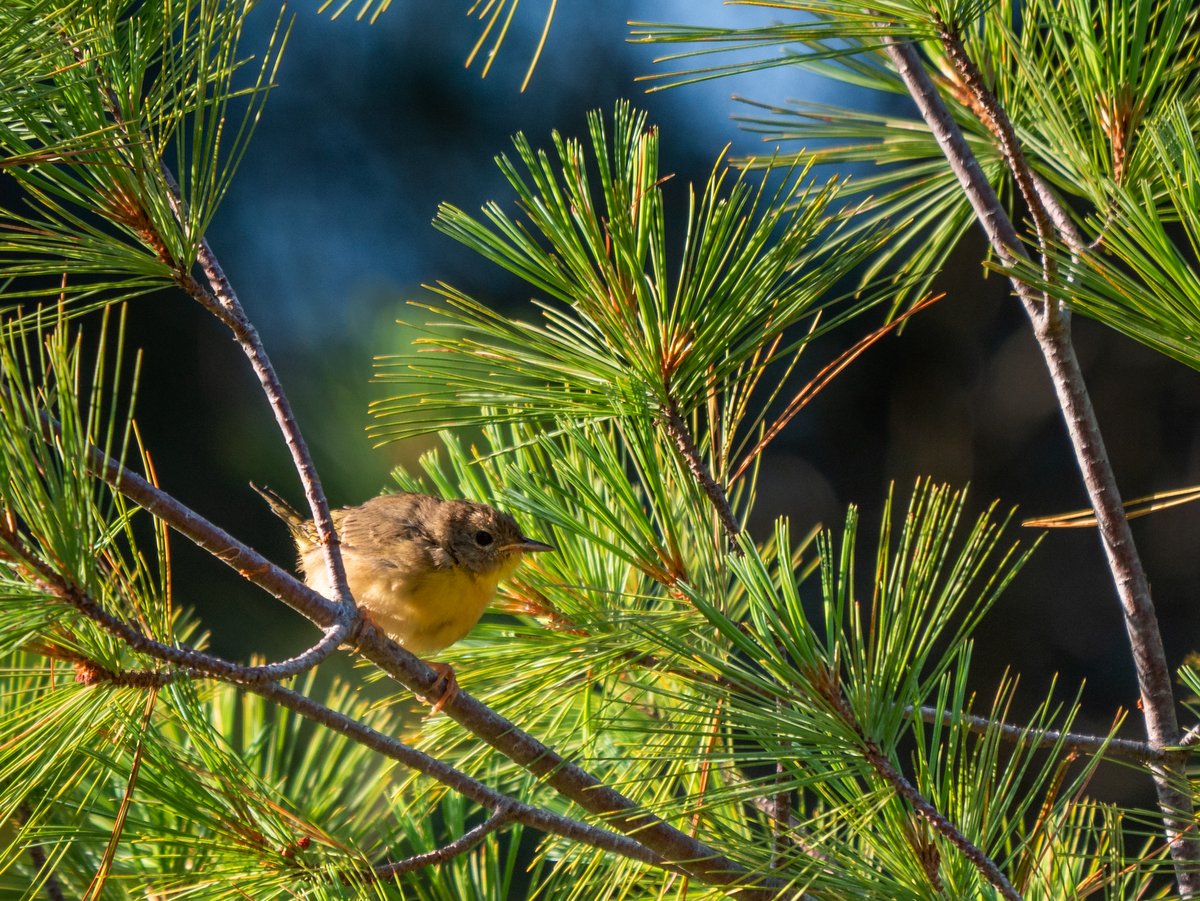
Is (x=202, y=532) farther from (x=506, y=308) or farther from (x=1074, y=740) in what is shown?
(x=506, y=308)

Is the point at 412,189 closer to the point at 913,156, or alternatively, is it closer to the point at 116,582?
the point at 913,156

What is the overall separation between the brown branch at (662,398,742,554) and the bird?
1.89 ft

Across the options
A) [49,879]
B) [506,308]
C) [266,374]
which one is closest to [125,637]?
[266,374]

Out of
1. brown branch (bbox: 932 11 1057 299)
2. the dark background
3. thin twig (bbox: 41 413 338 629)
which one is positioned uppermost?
brown branch (bbox: 932 11 1057 299)

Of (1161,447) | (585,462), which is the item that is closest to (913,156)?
(585,462)

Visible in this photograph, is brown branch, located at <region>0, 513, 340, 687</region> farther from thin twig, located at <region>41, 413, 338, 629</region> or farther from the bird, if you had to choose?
the bird

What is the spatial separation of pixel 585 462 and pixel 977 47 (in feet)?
2.56

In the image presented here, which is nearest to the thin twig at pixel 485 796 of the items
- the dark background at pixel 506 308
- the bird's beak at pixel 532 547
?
the bird's beak at pixel 532 547

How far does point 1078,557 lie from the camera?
15.5ft

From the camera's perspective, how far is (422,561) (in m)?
2.34

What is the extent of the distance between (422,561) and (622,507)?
0.77m

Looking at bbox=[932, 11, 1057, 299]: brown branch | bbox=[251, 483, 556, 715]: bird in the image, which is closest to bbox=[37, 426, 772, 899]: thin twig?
bbox=[251, 483, 556, 715]: bird

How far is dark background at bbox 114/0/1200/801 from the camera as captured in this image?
13.2ft

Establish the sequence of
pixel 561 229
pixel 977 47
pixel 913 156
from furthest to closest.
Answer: pixel 913 156, pixel 977 47, pixel 561 229
